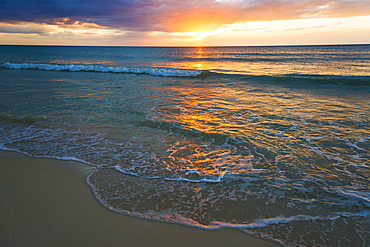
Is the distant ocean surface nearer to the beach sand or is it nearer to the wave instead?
the beach sand

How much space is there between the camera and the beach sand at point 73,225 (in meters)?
2.66

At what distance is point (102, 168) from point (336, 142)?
5616 millimetres

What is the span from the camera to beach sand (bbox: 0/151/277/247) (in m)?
2.66

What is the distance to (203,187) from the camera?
3.81 m

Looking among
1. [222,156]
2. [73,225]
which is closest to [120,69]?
[222,156]

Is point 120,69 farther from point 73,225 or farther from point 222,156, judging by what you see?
point 73,225

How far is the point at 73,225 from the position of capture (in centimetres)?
290

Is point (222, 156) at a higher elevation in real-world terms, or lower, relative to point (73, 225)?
higher

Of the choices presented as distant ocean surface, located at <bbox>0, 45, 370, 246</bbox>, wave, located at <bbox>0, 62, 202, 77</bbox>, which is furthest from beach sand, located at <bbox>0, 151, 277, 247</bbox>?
wave, located at <bbox>0, 62, 202, 77</bbox>

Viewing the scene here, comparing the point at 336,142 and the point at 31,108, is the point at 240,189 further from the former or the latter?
the point at 31,108

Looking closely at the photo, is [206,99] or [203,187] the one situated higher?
[206,99]

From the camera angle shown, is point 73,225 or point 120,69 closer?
point 73,225

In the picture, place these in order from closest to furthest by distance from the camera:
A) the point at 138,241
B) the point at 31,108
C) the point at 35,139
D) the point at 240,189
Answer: the point at 138,241 → the point at 240,189 → the point at 35,139 → the point at 31,108

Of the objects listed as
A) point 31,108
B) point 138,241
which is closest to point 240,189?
point 138,241
